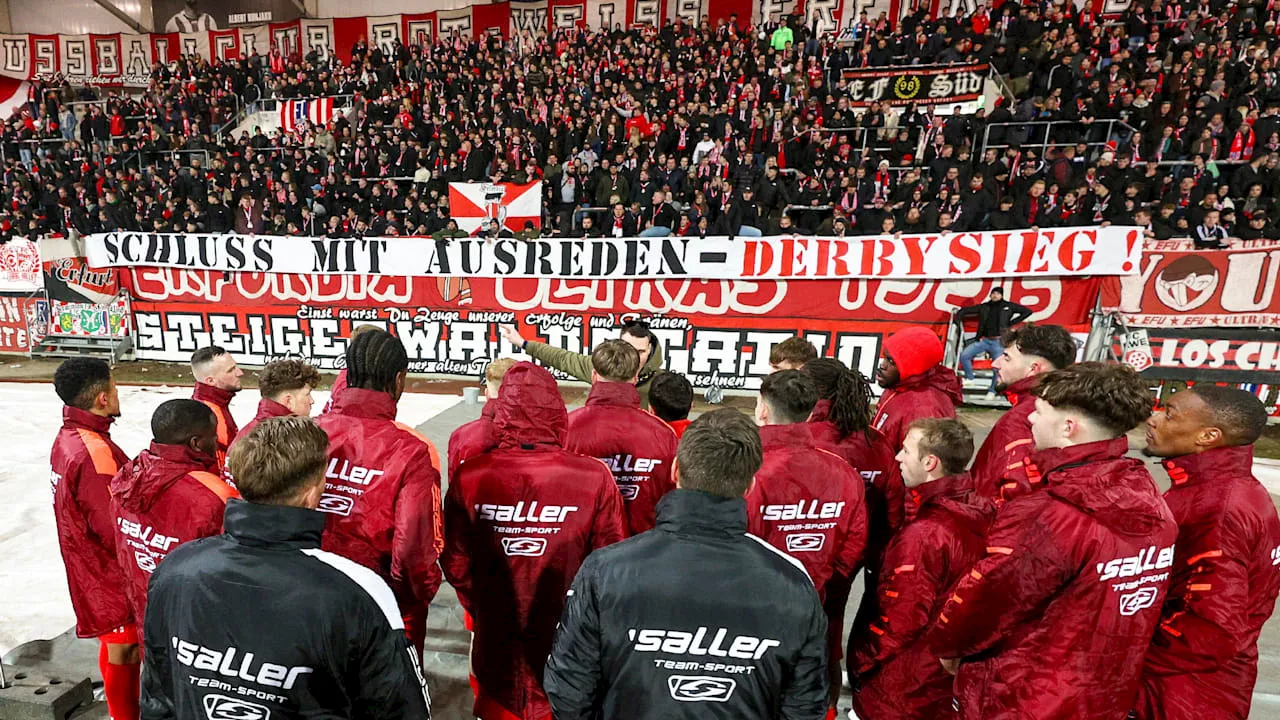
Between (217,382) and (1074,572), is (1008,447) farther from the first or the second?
(217,382)

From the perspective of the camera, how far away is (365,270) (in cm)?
1062

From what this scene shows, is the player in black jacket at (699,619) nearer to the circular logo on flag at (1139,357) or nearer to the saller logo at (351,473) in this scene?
the saller logo at (351,473)

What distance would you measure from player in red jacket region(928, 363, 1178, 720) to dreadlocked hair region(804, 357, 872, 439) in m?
0.87

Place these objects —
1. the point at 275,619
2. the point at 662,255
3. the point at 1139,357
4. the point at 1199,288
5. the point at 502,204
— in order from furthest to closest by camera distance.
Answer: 1. the point at 502,204
2. the point at 662,255
3. the point at 1139,357
4. the point at 1199,288
5. the point at 275,619

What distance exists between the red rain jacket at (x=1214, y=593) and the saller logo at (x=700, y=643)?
172cm

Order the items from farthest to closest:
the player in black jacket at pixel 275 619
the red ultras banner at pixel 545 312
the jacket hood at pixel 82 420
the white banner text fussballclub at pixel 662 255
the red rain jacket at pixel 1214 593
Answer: the red ultras banner at pixel 545 312
the white banner text fussballclub at pixel 662 255
the jacket hood at pixel 82 420
the red rain jacket at pixel 1214 593
the player in black jacket at pixel 275 619

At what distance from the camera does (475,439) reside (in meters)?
2.91

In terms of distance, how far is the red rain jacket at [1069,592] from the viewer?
185 cm

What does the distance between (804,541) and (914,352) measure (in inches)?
59.2

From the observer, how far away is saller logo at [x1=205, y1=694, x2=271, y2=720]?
155 centimetres

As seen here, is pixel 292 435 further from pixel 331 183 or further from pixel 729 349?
pixel 331 183

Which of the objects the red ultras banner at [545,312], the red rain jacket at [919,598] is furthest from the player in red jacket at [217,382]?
the red ultras banner at [545,312]

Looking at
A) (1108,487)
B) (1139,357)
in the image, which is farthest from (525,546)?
(1139,357)

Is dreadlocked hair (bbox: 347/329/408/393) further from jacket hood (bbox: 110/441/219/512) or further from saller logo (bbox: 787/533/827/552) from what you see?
saller logo (bbox: 787/533/827/552)
